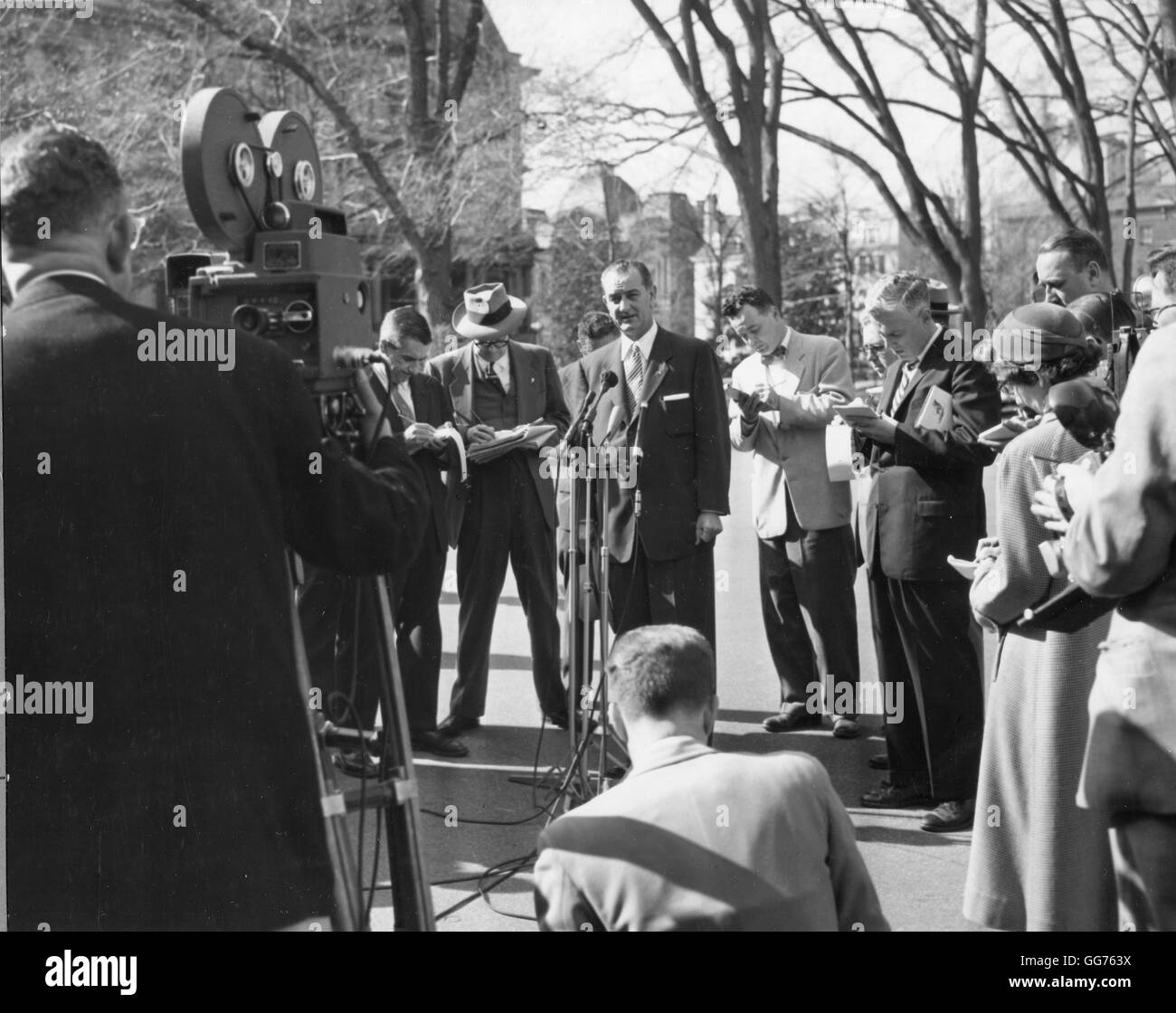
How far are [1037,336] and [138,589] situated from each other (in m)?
2.36

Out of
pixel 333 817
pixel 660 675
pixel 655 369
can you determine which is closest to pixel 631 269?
pixel 655 369

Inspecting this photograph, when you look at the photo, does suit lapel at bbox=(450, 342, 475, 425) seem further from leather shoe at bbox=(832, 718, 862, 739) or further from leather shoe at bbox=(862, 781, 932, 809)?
leather shoe at bbox=(862, 781, 932, 809)

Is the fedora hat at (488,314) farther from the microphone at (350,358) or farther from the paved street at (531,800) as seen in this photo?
the microphone at (350,358)

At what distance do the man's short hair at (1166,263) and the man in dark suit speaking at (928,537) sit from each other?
1083mm

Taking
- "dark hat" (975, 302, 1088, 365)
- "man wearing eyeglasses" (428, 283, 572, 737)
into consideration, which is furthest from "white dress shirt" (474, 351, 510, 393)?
"dark hat" (975, 302, 1088, 365)

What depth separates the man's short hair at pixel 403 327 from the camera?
7.47 metres

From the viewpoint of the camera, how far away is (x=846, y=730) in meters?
7.25

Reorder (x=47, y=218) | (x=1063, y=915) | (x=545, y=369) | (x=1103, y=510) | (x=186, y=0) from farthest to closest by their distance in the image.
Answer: (x=186, y=0) < (x=545, y=369) < (x=1063, y=915) < (x=1103, y=510) < (x=47, y=218)

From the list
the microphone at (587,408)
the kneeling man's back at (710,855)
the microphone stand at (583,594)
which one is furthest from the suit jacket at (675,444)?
the kneeling man's back at (710,855)

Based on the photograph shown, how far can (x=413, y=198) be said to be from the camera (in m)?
23.1

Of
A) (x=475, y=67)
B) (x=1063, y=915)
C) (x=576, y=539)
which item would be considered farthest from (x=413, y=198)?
(x=1063, y=915)
